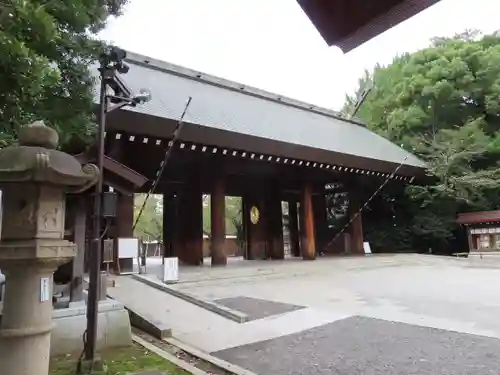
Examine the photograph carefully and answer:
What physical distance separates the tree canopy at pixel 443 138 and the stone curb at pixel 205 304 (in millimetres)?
12258

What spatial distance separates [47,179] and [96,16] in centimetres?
272

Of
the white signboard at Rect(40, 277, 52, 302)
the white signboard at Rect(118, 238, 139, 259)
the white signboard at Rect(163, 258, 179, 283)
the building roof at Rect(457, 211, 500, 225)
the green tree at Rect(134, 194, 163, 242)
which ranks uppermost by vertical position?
the green tree at Rect(134, 194, 163, 242)

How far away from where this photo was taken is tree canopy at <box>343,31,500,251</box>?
15688mm

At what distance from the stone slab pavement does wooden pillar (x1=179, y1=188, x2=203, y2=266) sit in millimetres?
2189

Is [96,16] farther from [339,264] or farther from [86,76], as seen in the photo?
[339,264]

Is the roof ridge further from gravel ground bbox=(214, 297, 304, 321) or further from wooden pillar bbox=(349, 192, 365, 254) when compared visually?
gravel ground bbox=(214, 297, 304, 321)

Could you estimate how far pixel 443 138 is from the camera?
16781mm

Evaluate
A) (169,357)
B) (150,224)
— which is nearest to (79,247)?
(169,357)

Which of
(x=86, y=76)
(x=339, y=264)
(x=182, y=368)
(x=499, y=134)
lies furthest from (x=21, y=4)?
(x=499, y=134)

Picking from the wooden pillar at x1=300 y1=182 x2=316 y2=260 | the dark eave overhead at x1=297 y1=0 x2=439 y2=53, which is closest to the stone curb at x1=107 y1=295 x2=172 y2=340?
the dark eave overhead at x1=297 y1=0 x2=439 y2=53

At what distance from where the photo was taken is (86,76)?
445 cm

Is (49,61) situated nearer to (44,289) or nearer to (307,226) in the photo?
(44,289)

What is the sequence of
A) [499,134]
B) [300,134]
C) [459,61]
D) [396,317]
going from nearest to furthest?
1. [396,317]
2. [300,134]
3. [499,134]
4. [459,61]

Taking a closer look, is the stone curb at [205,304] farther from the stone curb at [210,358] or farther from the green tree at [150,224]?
the green tree at [150,224]
